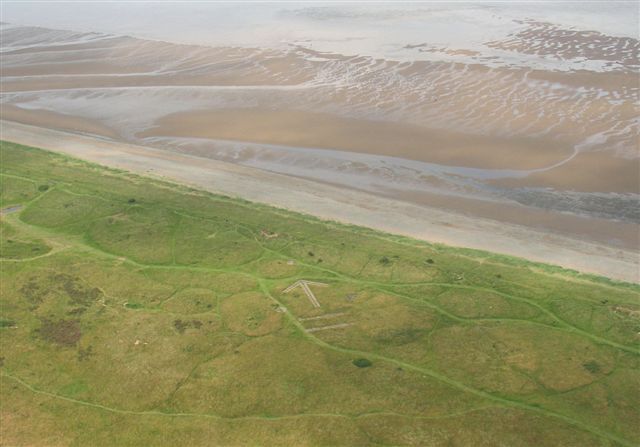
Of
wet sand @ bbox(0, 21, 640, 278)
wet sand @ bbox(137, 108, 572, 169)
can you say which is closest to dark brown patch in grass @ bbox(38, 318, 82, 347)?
wet sand @ bbox(0, 21, 640, 278)

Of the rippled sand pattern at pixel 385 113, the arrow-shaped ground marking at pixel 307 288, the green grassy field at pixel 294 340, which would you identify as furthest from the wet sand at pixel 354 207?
the arrow-shaped ground marking at pixel 307 288

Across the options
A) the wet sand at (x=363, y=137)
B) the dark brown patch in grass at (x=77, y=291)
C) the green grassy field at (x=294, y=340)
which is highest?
the wet sand at (x=363, y=137)

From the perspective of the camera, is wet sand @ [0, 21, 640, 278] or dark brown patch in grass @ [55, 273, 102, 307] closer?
dark brown patch in grass @ [55, 273, 102, 307]

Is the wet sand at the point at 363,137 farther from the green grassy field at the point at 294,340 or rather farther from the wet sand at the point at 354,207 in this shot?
the green grassy field at the point at 294,340

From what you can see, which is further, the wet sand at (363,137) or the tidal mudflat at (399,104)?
the wet sand at (363,137)

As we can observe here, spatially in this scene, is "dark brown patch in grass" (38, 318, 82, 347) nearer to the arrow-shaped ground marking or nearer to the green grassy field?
the green grassy field

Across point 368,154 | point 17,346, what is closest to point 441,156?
point 368,154
